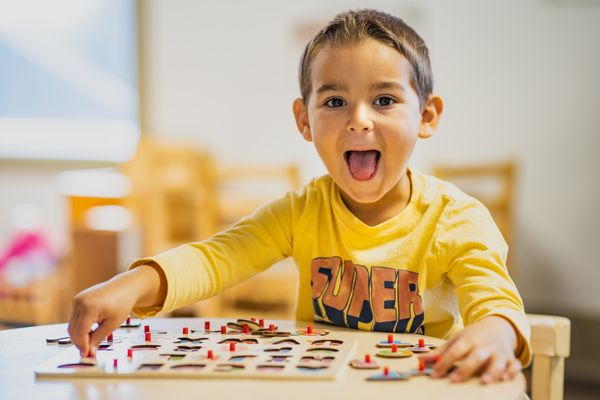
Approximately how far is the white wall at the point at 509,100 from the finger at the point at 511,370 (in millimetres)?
2452

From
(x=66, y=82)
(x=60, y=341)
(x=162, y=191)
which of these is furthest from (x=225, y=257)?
(x=66, y=82)

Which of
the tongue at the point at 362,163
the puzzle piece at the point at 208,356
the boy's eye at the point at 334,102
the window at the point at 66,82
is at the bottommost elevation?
the puzzle piece at the point at 208,356

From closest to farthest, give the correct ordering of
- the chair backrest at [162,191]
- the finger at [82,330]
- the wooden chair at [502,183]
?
the finger at [82,330] < the chair backrest at [162,191] < the wooden chair at [502,183]

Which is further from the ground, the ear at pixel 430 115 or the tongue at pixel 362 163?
the ear at pixel 430 115

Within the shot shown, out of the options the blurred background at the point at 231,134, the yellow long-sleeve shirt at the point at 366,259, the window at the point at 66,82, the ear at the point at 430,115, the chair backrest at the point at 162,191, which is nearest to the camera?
the yellow long-sleeve shirt at the point at 366,259

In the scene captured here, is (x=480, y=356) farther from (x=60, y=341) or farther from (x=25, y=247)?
(x=25, y=247)

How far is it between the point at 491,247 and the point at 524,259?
2.39 meters

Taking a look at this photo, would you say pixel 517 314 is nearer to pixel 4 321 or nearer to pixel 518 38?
pixel 518 38

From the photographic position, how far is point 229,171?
9.43 feet

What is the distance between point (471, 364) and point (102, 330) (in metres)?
0.38

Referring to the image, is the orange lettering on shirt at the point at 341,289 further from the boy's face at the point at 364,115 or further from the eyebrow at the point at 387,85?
Result: the eyebrow at the point at 387,85

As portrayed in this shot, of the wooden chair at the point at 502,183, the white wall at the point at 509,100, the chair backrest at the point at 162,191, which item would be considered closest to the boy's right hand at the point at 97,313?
the chair backrest at the point at 162,191

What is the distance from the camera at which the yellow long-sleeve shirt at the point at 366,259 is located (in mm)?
890

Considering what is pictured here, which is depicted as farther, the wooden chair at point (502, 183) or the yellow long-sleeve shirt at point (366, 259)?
the wooden chair at point (502, 183)
